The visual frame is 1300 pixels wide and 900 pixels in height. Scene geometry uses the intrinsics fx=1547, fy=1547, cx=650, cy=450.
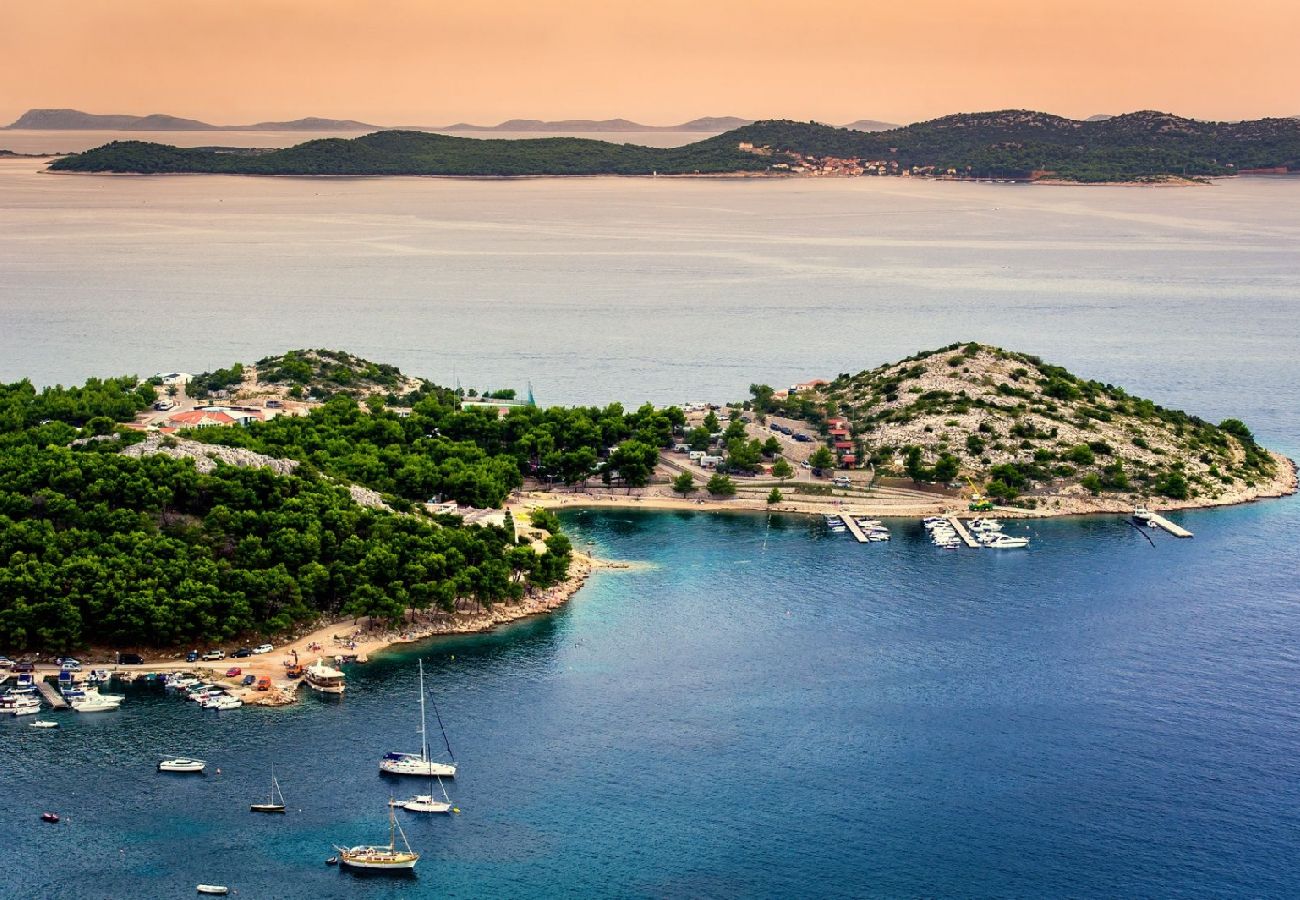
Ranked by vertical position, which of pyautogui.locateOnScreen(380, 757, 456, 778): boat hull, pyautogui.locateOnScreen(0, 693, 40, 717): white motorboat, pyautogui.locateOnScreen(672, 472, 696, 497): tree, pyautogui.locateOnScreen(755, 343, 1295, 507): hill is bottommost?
pyautogui.locateOnScreen(380, 757, 456, 778): boat hull

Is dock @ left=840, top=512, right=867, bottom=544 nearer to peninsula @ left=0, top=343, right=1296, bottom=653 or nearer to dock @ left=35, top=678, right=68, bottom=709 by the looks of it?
peninsula @ left=0, top=343, right=1296, bottom=653

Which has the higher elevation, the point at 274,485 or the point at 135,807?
the point at 274,485

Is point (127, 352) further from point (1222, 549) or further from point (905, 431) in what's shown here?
point (1222, 549)

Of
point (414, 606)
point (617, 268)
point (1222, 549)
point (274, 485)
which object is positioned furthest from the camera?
point (617, 268)

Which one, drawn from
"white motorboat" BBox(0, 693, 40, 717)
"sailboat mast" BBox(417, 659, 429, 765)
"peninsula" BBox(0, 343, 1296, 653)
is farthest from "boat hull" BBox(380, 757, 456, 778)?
"white motorboat" BBox(0, 693, 40, 717)

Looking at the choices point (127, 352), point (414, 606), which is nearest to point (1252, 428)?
point (414, 606)

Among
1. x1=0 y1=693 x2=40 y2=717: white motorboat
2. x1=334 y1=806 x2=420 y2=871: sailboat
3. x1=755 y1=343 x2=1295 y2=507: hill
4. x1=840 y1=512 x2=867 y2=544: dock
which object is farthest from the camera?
x1=755 y1=343 x2=1295 y2=507: hill

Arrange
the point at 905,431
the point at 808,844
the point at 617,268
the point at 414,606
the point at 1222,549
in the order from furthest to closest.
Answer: the point at 617,268
the point at 905,431
the point at 1222,549
the point at 414,606
the point at 808,844

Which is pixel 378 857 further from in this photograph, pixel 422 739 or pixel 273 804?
pixel 422 739
